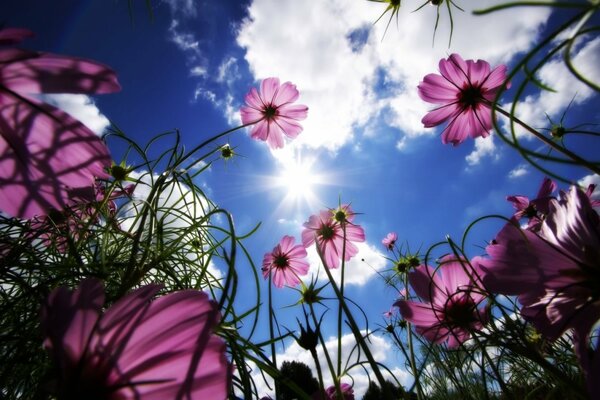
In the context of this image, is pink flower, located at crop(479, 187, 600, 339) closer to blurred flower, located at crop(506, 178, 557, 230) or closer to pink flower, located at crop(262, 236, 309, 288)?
blurred flower, located at crop(506, 178, 557, 230)

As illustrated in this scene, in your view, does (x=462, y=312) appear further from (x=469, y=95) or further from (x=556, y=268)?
(x=469, y=95)

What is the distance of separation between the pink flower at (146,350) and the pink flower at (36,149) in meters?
0.07

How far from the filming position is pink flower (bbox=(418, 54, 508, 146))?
0.80 meters

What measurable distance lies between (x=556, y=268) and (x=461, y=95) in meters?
0.63

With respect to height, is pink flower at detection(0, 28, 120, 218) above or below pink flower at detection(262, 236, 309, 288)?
below

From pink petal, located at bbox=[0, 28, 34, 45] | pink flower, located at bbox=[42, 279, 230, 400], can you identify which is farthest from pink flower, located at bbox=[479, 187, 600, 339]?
pink petal, located at bbox=[0, 28, 34, 45]

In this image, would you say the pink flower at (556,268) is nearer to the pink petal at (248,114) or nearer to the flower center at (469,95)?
the flower center at (469,95)

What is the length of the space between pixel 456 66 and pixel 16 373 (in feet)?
3.02

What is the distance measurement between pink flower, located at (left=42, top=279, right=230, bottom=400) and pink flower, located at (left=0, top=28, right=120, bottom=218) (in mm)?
69

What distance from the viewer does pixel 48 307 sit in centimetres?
17

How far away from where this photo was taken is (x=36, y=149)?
0.69 feet

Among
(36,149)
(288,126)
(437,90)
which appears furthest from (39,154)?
(288,126)

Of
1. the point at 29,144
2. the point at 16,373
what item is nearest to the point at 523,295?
the point at 29,144

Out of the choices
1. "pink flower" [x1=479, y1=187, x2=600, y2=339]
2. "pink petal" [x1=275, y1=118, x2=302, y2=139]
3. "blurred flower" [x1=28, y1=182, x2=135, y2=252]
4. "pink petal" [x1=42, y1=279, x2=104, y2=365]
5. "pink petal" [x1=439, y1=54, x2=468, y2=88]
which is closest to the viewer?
"pink petal" [x1=42, y1=279, x2=104, y2=365]
